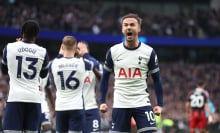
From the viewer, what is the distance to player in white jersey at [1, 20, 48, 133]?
7445mm

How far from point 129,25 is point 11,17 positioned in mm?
25128

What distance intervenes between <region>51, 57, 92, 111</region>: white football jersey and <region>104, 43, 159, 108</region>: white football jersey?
4.76 ft

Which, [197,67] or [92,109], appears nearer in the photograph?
[92,109]

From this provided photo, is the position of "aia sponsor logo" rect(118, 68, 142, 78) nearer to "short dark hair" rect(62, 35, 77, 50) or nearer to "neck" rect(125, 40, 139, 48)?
"neck" rect(125, 40, 139, 48)

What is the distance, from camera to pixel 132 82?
7719mm

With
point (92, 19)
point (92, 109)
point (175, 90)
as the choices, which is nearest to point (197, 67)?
point (175, 90)

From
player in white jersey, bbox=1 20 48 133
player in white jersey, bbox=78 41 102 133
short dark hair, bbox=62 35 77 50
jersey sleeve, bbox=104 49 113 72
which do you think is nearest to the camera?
player in white jersey, bbox=1 20 48 133

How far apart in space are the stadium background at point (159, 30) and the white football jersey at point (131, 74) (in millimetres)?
22161

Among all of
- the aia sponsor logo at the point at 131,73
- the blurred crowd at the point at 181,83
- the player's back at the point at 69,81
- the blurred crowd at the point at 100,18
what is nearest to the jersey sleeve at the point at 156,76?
the aia sponsor logo at the point at 131,73

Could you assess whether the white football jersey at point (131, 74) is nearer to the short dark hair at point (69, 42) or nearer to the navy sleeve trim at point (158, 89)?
the navy sleeve trim at point (158, 89)

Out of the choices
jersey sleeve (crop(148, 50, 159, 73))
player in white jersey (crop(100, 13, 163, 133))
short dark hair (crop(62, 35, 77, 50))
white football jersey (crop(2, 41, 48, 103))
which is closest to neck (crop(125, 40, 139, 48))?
player in white jersey (crop(100, 13, 163, 133))

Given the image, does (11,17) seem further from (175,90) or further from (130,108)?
(130,108)

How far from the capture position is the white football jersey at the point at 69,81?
360 inches

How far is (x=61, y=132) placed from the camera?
9203mm
